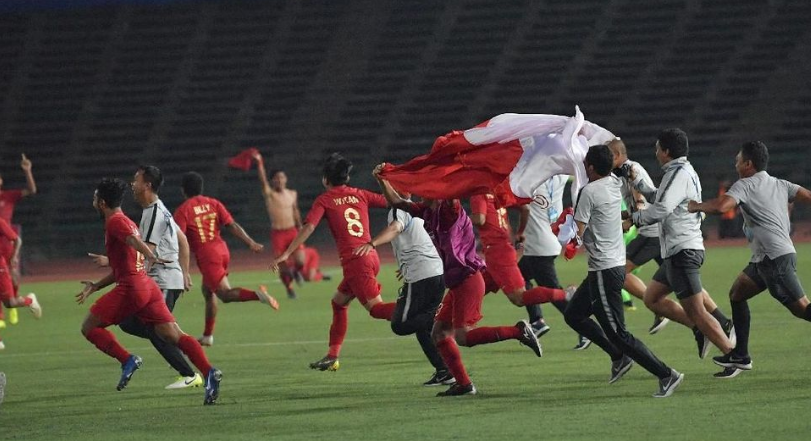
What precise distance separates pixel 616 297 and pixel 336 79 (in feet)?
101

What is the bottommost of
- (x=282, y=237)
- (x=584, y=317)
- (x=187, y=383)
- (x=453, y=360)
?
(x=282, y=237)

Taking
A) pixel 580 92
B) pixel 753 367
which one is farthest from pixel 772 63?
pixel 753 367

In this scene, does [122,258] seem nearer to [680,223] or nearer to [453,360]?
[453,360]

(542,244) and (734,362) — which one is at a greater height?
(734,362)

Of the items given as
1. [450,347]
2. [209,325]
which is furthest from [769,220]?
[209,325]

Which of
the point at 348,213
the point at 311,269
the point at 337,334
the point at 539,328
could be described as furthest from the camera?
the point at 311,269

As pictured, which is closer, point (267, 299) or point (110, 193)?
point (110, 193)

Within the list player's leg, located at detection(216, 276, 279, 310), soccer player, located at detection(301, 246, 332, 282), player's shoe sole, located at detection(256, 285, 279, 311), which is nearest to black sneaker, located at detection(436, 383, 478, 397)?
player's shoe sole, located at detection(256, 285, 279, 311)

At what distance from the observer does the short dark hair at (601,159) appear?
34.0 feet

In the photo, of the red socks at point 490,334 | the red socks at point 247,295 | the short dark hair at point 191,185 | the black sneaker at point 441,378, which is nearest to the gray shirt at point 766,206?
the red socks at point 490,334

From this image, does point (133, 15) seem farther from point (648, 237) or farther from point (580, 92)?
point (648, 237)

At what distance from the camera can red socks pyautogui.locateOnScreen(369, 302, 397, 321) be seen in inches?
495

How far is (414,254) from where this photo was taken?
11430 millimetres

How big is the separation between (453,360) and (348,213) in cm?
246
